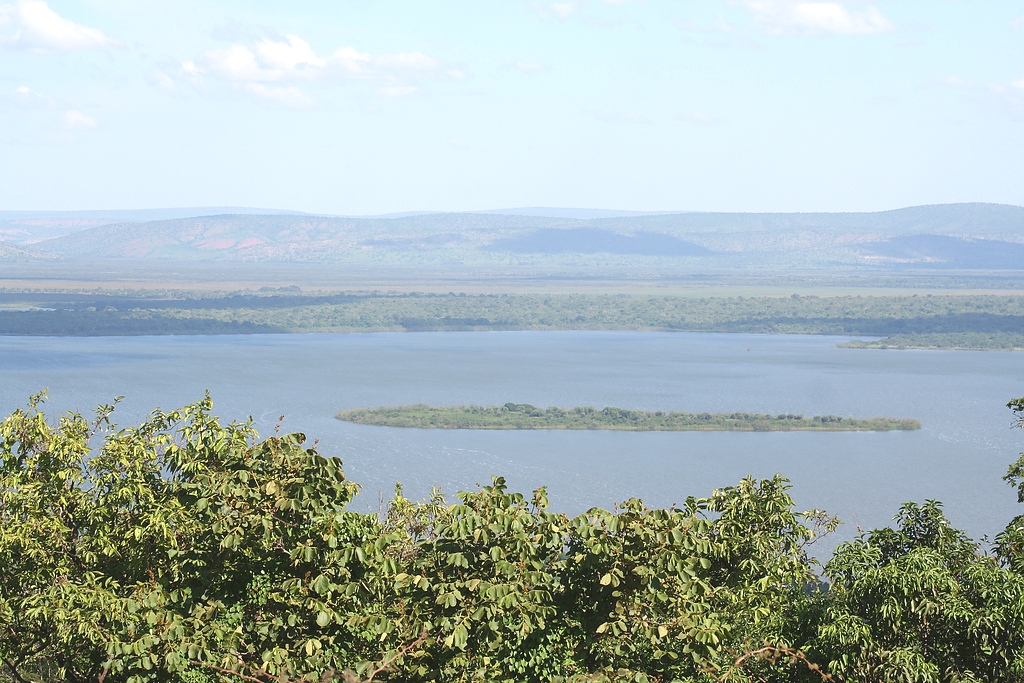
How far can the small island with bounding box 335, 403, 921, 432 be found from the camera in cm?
4350

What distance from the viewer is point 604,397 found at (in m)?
51.3

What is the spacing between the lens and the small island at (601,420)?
4350 centimetres

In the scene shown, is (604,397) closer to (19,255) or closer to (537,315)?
(537,315)

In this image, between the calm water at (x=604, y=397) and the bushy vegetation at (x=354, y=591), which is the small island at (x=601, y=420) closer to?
the calm water at (x=604, y=397)

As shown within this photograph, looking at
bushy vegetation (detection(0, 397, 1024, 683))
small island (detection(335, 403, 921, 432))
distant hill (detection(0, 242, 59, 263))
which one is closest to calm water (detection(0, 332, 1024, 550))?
small island (detection(335, 403, 921, 432))

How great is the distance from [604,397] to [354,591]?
4420 cm

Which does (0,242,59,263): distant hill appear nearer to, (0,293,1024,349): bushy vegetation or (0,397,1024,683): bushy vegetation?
(0,293,1024,349): bushy vegetation

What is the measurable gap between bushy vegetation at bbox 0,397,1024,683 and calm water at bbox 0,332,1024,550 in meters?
13.3

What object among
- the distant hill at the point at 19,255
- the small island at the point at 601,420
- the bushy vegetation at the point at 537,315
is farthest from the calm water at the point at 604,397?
the distant hill at the point at 19,255

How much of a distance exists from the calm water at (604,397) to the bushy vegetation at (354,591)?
1328cm

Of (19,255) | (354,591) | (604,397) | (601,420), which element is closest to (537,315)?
(604,397)

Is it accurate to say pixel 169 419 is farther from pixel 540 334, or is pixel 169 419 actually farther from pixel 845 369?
pixel 540 334

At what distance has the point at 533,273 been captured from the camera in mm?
173125

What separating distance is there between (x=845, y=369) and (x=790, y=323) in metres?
Answer: 28.0
